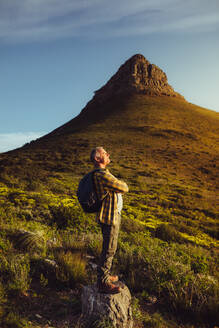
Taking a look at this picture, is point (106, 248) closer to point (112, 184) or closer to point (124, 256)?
point (112, 184)

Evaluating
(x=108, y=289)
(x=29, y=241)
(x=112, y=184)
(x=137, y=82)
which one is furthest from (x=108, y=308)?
(x=137, y=82)

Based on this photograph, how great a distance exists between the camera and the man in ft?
9.39

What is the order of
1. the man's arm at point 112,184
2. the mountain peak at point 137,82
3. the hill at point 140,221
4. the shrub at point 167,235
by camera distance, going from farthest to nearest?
the mountain peak at point 137,82 → the shrub at point 167,235 → the hill at point 140,221 → the man's arm at point 112,184

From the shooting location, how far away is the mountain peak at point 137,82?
74438 millimetres

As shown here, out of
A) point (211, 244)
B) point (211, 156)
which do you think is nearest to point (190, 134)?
point (211, 156)

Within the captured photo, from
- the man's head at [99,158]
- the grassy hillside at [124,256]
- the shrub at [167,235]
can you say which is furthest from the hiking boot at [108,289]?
the shrub at [167,235]

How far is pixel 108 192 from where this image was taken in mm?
2943

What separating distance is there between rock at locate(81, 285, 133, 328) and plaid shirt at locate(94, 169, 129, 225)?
1.00m

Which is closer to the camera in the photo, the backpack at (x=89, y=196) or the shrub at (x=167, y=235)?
the backpack at (x=89, y=196)

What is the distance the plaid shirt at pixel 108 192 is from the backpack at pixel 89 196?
0.05 meters

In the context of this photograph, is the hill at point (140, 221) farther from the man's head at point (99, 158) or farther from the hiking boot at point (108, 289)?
the man's head at point (99, 158)

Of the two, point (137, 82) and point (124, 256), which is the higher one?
point (137, 82)

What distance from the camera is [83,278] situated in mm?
3977

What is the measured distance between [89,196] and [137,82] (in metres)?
78.7
